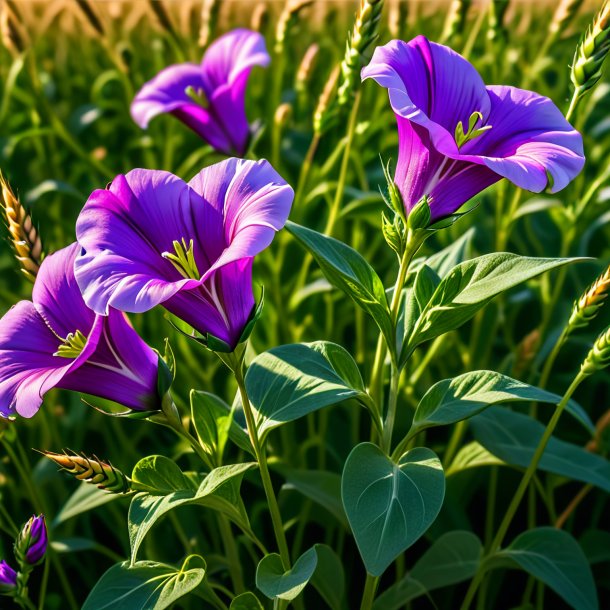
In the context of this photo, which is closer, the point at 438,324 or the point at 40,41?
the point at 438,324

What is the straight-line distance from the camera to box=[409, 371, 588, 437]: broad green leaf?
0.71 m

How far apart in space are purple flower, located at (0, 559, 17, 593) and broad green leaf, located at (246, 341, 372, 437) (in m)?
0.25

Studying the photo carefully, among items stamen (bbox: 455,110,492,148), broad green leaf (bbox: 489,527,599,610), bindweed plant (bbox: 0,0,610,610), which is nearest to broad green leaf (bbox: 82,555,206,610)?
bindweed plant (bbox: 0,0,610,610)

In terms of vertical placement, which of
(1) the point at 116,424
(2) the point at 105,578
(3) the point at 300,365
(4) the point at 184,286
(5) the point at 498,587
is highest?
(4) the point at 184,286

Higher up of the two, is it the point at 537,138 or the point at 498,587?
the point at 537,138

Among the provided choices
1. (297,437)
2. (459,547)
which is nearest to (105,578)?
(459,547)

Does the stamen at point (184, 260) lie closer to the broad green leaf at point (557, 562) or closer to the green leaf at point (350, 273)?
the green leaf at point (350, 273)

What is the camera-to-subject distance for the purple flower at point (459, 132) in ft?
2.22

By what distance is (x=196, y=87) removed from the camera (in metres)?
1.32

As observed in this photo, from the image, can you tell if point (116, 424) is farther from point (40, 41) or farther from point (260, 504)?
point (40, 41)

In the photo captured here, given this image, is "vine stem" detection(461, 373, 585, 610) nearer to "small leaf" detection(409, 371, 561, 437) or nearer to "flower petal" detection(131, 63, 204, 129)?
"small leaf" detection(409, 371, 561, 437)

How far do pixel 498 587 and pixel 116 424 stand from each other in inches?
22.9

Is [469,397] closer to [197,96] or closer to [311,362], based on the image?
[311,362]

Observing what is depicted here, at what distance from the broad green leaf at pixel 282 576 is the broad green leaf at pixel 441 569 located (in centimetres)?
18
